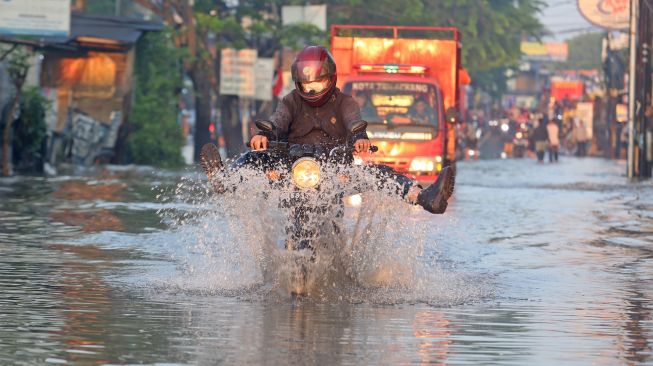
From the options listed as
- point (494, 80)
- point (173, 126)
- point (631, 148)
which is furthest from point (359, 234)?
point (494, 80)

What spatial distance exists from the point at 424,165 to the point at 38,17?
15896 millimetres

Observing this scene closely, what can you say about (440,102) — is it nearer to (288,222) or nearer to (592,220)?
(592,220)

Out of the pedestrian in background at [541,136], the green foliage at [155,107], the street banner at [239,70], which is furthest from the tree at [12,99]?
the pedestrian in background at [541,136]

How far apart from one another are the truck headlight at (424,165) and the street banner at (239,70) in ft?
83.5

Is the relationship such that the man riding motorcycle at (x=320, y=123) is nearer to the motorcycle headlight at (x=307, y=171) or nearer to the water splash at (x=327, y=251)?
the water splash at (x=327, y=251)

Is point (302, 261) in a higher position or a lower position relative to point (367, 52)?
lower

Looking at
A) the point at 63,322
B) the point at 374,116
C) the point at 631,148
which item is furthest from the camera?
the point at 631,148

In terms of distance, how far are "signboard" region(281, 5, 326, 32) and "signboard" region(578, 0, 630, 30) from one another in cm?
959

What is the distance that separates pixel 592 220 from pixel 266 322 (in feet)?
43.2

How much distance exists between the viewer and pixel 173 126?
4612cm

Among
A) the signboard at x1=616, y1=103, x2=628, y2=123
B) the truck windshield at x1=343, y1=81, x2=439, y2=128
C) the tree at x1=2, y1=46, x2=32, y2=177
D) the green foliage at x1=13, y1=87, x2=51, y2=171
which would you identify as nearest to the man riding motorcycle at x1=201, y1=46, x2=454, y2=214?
the truck windshield at x1=343, y1=81, x2=439, y2=128

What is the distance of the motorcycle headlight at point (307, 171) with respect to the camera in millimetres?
11211

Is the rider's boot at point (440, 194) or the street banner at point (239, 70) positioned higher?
the street banner at point (239, 70)

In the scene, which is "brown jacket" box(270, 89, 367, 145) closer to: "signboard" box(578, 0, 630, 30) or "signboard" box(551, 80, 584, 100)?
"signboard" box(578, 0, 630, 30)
